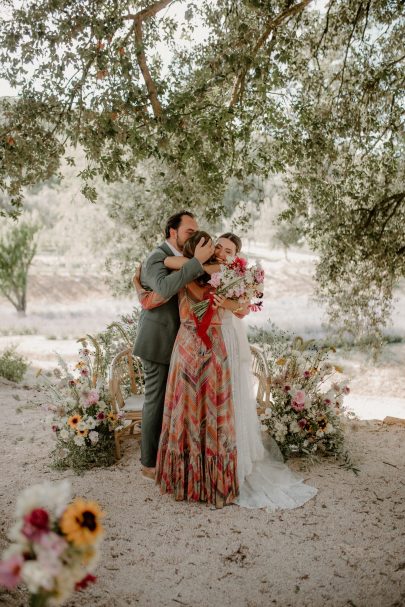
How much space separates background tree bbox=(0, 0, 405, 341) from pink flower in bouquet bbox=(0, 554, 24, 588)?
3403 mm

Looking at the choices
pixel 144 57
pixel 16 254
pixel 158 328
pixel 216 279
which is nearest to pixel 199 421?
pixel 158 328

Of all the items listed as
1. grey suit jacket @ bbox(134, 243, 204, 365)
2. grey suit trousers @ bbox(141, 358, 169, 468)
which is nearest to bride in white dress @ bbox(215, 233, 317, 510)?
grey suit jacket @ bbox(134, 243, 204, 365)

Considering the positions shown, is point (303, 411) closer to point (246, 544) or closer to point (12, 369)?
point (246, 544)

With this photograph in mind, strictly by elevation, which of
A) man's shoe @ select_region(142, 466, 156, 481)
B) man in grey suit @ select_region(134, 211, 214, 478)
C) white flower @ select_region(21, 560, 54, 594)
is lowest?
man's shoe @ select_region(142, 466, 156, 481)

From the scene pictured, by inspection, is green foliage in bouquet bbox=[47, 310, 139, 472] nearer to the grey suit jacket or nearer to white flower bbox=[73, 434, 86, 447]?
white flower bbox=[73, 434, 86, 447]

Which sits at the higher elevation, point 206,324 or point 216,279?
point 216,279

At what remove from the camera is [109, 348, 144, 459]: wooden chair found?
4.81 m

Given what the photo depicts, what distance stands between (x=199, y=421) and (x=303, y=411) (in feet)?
4.39

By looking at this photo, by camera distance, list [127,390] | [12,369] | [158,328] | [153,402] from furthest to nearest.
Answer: [12,369] < [127,390] < [153,402] < [158,328]

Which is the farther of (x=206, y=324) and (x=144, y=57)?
(x=144, y=57)

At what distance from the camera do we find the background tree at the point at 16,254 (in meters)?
18.8

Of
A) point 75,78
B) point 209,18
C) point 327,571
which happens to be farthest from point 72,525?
point 209,18

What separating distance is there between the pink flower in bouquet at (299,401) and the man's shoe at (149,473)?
55.7 inches

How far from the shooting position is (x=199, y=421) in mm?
4008
